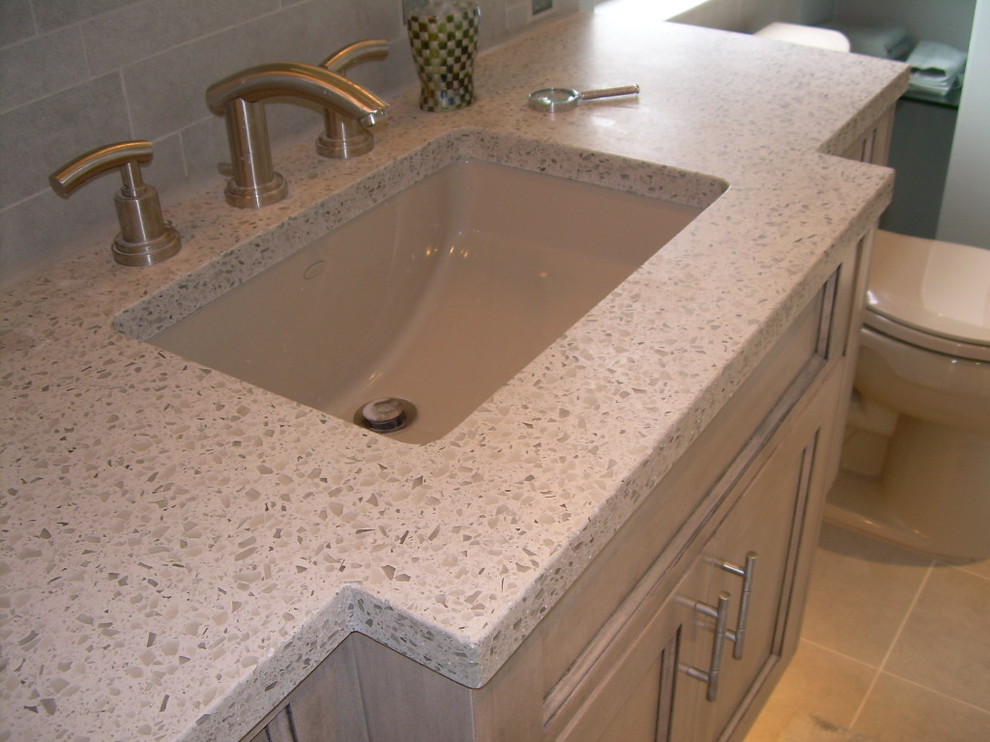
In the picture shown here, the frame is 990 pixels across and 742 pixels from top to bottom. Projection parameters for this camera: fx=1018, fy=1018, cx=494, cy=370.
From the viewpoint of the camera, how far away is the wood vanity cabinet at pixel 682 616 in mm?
602

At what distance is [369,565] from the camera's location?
556 millimetres

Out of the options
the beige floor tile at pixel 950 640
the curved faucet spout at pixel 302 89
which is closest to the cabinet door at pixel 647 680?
the curved faucet spout at pixel 302 89

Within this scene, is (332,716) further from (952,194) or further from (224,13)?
(952,194)

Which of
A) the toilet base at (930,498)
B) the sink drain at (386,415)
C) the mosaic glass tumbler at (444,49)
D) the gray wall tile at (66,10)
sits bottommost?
the toilet base at (930,498)

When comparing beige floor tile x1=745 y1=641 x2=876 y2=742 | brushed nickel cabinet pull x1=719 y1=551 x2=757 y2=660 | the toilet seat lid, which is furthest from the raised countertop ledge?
beige floor tile x1=745 y1=641 x2=876 y2=742

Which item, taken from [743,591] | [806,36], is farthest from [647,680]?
[806,36]

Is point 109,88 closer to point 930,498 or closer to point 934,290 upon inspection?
point 934,290

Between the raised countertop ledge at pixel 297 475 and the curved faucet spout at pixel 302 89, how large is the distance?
0.36 feet

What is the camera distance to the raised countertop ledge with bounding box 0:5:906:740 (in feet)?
1.69

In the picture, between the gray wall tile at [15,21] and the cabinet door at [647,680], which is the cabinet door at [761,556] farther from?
the gray wall tile at [15,21]

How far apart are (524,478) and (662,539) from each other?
211 millimetres

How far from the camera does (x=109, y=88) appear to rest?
2.76ft

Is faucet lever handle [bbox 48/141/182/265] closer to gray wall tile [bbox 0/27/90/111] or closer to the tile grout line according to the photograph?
gray wall tile [bbox 0/27/90/111]

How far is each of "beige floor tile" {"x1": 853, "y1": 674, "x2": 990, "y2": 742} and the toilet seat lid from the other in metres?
0.50
